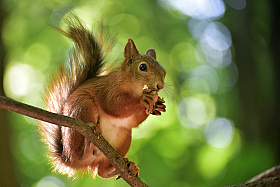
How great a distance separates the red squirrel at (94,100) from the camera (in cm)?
208

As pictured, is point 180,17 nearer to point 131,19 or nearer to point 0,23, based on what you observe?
point 131,19

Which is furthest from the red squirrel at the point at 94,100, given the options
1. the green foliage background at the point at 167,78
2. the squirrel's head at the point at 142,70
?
the green foliage background at the point at 167,78

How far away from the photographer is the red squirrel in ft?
6.82

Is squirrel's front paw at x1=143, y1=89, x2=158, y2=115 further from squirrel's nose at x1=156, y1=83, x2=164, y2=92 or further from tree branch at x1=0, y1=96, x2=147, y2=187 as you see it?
tree branch at x1=0, y1=96, x2=147, y2=187

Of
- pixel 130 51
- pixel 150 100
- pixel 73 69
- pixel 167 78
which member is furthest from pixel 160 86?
pixel 167 78

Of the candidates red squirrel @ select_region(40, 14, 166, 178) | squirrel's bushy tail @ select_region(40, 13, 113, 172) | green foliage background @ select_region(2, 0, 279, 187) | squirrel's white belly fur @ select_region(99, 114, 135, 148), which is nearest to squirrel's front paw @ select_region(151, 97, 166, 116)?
red squirrel @ select_region(40, 14, 166, 178)

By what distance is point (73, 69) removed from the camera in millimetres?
2400

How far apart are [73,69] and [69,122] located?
983mm

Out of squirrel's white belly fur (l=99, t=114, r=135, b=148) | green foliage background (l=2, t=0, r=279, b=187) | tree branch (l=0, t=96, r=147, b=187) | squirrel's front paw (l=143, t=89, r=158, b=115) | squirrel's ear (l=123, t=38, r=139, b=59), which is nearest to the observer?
tree branch (l=0, t=96, r=147, b=187)

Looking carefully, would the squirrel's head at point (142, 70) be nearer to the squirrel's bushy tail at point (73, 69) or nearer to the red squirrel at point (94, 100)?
the red squirrel at point (94, 100)

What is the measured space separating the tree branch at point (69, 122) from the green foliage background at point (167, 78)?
3752 millimetres

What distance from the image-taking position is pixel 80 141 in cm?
206

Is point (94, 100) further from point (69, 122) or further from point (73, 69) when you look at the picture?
point (69, 122)

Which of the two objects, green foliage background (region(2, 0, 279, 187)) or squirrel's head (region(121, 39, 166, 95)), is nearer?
squirrel's head (region(121, 39, 166, 95))
